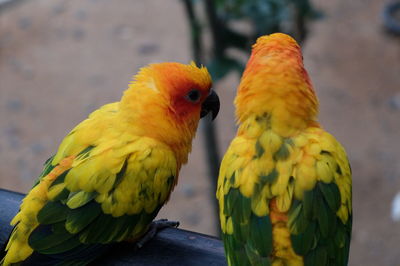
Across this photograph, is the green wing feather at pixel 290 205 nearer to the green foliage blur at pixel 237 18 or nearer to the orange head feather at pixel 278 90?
the orange head feather at pixel 278 90

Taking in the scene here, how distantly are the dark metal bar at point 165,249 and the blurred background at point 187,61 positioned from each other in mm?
1169

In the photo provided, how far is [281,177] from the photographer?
1.70 meters

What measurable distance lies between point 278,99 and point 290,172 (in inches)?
9.1

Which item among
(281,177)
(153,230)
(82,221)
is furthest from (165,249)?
(281,177)

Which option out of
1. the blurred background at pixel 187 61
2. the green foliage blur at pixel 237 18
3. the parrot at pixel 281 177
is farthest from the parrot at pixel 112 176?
the blurred background at pixel 187 61

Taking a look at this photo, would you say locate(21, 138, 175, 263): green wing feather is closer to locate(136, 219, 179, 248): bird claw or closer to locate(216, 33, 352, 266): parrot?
locate(136, 219, 179, 248): bird claw

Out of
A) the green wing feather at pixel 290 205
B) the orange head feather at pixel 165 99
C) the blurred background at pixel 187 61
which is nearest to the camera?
the green wing feather at pixel 290 205

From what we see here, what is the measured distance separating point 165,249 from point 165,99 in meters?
0.52

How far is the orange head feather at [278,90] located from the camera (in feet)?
5.82

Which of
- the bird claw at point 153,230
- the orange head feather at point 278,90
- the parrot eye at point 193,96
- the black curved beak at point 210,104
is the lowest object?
the bird claw at point 153,230

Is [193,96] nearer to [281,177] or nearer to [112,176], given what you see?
[112,176]

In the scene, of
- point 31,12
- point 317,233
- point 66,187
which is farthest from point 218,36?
point 31,12

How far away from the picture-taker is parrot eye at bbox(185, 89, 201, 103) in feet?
6.98

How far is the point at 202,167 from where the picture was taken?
4.81 meters
